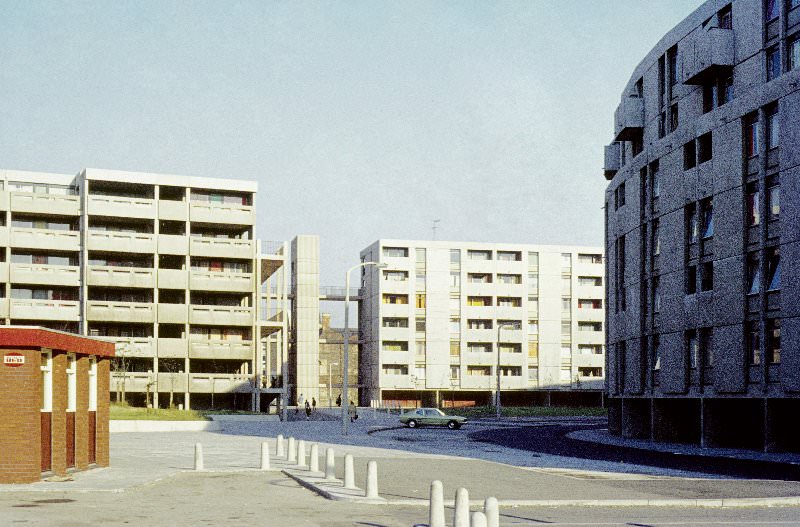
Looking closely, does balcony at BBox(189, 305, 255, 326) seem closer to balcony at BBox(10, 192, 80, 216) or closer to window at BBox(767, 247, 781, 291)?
balcony at BBox(10, 192, 80, 216)

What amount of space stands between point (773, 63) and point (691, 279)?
33.8 ft

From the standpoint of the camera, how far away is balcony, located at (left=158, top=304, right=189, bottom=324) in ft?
265

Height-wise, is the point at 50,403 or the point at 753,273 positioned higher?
the point at 753,273

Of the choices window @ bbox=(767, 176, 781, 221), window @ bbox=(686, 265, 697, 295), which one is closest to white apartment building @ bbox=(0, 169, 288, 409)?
window @ bbox=(686, 265, 697, 295)

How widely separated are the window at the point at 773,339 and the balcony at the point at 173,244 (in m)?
50.7

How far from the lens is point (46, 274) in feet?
259

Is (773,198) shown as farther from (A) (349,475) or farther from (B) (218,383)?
(B) (218,383)

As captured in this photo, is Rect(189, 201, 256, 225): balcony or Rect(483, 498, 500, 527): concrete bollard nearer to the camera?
Rect(483, 498, 500, 527): concrete bollard

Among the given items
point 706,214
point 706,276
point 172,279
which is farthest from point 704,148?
point 172,279

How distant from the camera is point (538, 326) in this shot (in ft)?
394

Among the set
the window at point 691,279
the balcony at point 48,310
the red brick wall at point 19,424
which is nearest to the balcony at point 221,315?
the balcony at point 48,310

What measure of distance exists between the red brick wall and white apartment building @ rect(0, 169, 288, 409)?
57.1 m

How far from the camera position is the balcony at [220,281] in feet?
269

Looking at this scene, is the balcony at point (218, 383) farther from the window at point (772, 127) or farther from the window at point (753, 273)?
the window at point (772, 127)
